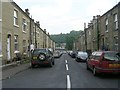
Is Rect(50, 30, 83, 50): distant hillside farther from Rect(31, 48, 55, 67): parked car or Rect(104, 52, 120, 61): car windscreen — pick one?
Rect(104, 52, 120, 61): car windscreen

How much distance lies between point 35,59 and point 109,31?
15.0m

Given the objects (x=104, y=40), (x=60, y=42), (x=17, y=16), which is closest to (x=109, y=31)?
(x=104, y=40)

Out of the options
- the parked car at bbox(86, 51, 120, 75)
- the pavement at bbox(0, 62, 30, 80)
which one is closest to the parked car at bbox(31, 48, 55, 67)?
the pavement at bbox(0, 62, 30, 80)

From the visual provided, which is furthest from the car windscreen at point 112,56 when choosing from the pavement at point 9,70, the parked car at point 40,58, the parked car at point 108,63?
the parked car at point 40,58

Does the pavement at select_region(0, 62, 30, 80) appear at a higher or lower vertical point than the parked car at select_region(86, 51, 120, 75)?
lower

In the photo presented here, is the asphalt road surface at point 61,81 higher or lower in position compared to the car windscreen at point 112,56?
lower

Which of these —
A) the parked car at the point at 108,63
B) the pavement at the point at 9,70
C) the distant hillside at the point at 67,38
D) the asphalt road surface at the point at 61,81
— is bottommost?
the asphalt road surface at the point at 61,81

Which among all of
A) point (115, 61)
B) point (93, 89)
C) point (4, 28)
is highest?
point (4, 28)

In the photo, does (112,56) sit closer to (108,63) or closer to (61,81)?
(108,63)

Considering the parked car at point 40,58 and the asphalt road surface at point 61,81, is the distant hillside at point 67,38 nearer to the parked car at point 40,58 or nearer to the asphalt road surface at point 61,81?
the parked car at point 40,58

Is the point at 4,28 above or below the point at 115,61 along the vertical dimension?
above

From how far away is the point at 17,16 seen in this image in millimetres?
30844

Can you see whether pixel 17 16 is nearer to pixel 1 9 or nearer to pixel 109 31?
pixel 1 9

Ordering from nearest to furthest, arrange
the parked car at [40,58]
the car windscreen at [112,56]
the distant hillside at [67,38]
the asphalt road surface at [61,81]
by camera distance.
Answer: the asphalt road surface at [61,81], the car windscreen at [112,56], the parked car at [40,58], the distant hillside at [67,38]
